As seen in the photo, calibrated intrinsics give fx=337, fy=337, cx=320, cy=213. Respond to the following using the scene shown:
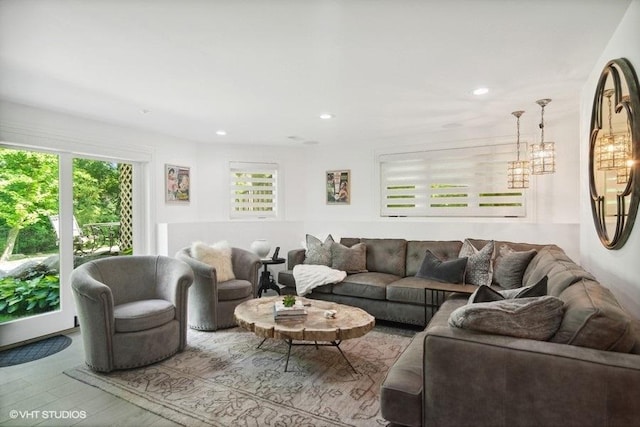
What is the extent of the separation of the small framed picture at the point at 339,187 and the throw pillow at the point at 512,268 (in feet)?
8.29

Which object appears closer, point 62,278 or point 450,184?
point 62,278

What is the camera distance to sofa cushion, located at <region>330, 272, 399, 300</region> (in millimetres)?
3848

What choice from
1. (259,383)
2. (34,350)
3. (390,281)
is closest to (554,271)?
(390,281)

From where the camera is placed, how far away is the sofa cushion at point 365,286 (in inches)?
151

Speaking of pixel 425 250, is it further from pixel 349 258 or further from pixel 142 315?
pixel 142 315

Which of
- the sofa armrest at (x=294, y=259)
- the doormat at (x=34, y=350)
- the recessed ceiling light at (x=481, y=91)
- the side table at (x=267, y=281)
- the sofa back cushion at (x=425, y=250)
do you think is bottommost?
the doormat at (x=34, y=350)

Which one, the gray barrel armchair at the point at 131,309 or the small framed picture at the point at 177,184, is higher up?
the small framed picture at the point at 177,184

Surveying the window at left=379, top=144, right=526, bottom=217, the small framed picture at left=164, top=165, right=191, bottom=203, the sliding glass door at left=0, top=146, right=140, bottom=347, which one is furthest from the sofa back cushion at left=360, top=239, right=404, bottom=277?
the sliding glass door at left=0, top=146, right=140, bottom=347

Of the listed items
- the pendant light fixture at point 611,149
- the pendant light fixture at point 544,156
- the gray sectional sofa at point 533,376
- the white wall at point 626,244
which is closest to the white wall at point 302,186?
the pendant light fixture at point 544,156

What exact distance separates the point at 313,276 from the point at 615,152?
307 centimetres

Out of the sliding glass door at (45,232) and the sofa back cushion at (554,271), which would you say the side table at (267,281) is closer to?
the sliding glass door at (45,232)

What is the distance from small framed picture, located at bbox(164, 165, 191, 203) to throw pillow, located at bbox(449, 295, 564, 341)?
14.5 feet

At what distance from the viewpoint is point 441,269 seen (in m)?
3.77

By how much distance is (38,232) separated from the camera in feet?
11.8
